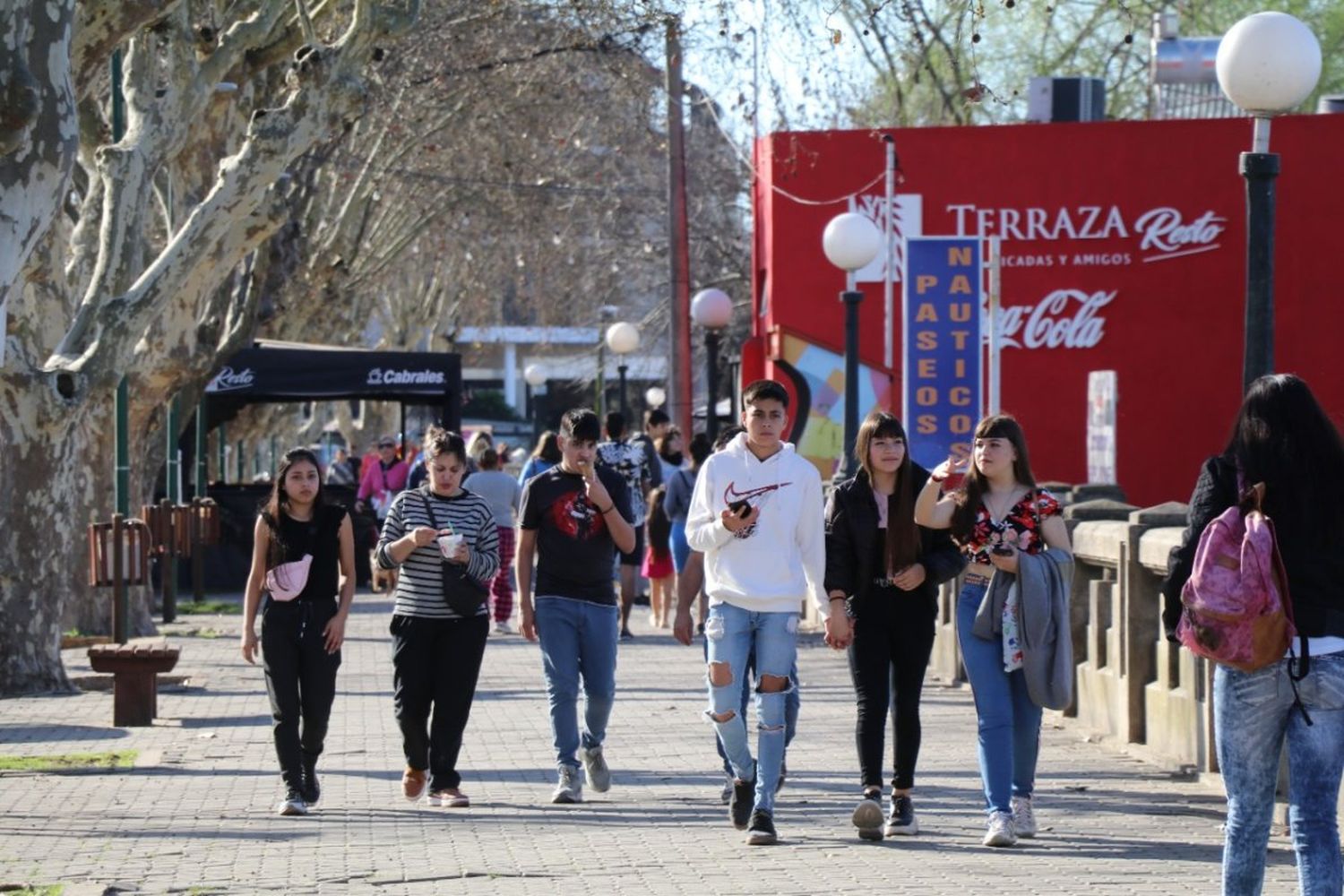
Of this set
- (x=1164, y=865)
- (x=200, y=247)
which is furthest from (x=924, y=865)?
(x=200, y=247)

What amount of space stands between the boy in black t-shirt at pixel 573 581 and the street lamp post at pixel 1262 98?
114 inches

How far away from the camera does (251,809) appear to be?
1016 centimetres

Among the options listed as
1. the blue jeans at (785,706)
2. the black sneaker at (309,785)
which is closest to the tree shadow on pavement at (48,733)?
the black sneaker at (309,785)

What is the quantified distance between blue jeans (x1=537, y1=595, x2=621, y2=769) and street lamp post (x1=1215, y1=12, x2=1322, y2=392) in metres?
3.07

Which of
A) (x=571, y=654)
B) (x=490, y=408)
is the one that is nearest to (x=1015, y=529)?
(x=571, y=654)

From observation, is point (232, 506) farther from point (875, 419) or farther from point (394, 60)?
point (875, 419)

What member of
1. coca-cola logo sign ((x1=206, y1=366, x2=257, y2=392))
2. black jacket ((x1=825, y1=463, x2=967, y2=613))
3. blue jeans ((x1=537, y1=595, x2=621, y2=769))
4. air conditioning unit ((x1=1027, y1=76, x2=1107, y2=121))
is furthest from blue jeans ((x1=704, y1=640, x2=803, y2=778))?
air conditioning unit ((x1=1027, y1=76, x2=1107, y2=121))

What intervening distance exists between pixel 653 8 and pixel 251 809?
21.6 feet

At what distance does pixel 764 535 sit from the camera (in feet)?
29.3

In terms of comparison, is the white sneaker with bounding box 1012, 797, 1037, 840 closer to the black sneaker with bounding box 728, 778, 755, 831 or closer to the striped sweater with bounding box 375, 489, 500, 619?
the black sneaker with bounding box 728, 778, 755, 831

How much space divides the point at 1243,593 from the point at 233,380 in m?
22.0

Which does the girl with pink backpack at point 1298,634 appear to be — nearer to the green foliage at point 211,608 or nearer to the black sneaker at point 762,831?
the black sneaker at point 762,831

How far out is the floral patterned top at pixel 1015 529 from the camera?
28.8 feet

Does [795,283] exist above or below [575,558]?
above
